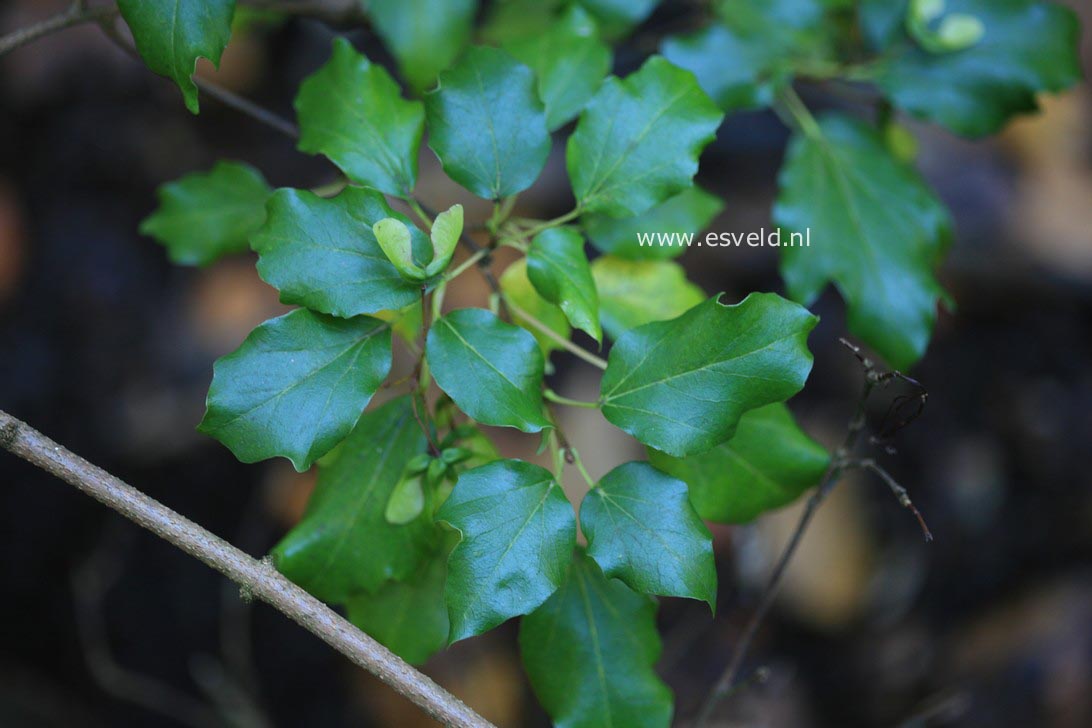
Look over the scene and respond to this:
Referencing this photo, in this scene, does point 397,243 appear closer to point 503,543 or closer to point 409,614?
point 503,543

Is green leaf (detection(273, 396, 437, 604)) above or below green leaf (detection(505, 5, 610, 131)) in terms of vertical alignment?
below

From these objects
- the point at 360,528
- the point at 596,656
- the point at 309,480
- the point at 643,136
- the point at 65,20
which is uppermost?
the point at 65,20

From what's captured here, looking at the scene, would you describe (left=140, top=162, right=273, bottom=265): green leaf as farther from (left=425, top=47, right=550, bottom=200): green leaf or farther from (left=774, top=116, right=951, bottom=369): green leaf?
(left=774, top=116, right=951, bottom=369): green leaf

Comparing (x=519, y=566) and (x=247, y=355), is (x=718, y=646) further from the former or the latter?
(x=247, y=355)

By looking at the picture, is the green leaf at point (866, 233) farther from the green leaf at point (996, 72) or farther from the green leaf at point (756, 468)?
the green leaf at point (756, 468)

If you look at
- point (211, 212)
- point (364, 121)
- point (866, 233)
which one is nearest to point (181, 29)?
point (364, 121)

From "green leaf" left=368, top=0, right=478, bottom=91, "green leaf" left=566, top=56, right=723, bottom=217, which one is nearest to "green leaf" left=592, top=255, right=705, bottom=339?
"green leaf" left=566, top=56, right=723, bottom=217

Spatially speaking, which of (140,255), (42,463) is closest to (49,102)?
(140,255)
